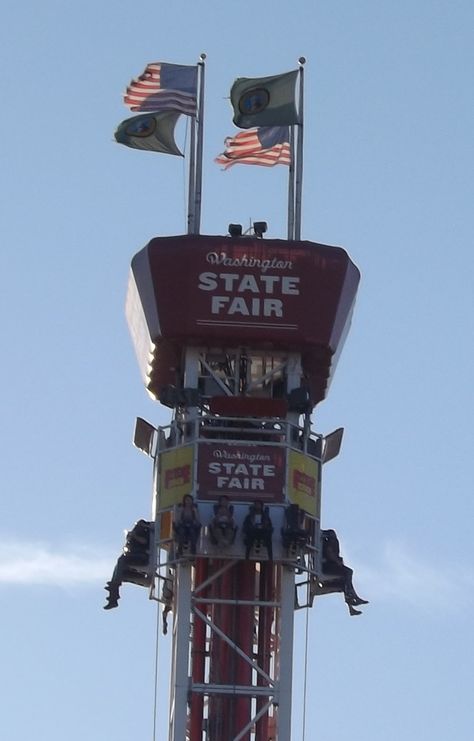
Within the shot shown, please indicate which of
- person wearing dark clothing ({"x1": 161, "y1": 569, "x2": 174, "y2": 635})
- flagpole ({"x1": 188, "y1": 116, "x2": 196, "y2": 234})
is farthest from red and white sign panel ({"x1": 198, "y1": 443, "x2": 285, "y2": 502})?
flagpole ({"x1": 188, "y1": 116, "x2": 196, "y2": 234})

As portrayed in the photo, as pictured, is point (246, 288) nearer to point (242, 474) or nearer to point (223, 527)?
point (242, 474)

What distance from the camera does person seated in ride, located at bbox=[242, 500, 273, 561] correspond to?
144 metres

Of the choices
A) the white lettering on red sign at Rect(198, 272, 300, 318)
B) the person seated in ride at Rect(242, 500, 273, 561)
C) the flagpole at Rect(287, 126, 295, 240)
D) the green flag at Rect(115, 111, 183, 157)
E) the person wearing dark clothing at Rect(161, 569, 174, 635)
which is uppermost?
the green flag at Rect(115, 111, 183, 157)

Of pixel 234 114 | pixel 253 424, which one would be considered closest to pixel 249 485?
pixel 253 424

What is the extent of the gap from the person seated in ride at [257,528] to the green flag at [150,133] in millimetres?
16200

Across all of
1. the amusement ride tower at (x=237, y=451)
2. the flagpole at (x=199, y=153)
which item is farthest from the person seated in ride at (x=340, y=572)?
the flagpole at (x=199, y=153)

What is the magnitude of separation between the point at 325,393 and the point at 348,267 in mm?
5906

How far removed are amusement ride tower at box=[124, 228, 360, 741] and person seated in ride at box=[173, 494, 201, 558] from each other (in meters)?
0.06

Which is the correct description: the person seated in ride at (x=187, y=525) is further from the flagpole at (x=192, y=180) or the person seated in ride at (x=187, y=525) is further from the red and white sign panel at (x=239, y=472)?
the flagpole at (x=192, y=180)

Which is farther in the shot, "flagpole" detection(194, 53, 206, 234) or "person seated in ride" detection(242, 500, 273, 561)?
"flagpole" detection(194, 53, 206, 234)

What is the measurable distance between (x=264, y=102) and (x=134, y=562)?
19790mm

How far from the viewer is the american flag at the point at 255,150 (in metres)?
151

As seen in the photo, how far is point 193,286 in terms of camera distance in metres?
147

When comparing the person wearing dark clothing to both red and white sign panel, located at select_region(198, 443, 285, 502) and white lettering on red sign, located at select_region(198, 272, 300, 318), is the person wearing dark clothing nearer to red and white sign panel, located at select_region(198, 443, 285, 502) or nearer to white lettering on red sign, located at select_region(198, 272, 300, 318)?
red and white sign panel, located at select_region(198, 443, 285, 502)
